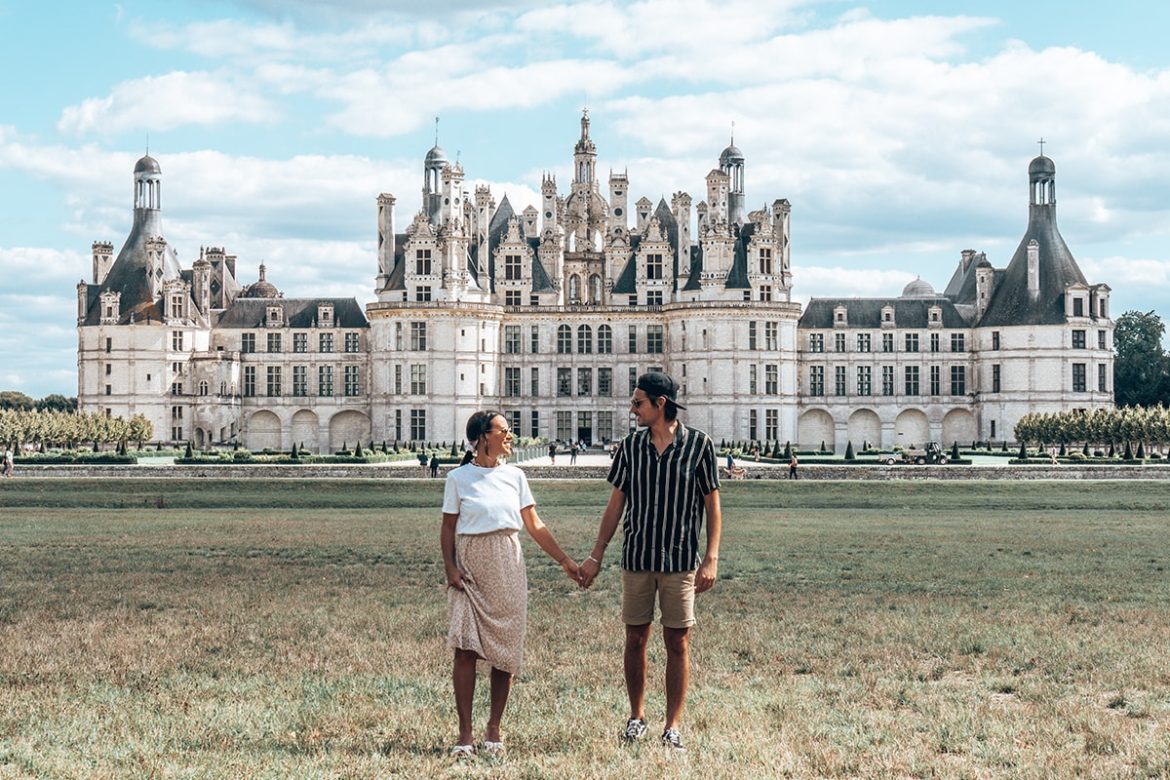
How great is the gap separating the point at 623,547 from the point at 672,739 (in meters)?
1.27

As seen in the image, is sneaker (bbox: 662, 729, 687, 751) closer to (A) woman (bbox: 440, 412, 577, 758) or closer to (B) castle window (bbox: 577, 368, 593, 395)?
(A) woman (bbox: 440, 412, 577, 758)

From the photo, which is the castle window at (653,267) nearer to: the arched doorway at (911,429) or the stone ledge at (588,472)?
the arched doorway at (911,429)

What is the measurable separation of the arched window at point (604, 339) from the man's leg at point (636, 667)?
72.9 m

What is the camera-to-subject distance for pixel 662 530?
895 centimetres

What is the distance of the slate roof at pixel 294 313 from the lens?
83812 mm

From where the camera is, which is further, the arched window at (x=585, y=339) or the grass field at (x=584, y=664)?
the arched window at (x=585, y=339)

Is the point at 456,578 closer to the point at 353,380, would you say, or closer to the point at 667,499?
the point at 667,499

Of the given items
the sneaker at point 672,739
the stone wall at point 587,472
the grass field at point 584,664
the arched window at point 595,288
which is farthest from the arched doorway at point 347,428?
the sneaker at point 672,739

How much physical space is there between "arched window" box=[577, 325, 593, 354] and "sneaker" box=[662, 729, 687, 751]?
241 feet

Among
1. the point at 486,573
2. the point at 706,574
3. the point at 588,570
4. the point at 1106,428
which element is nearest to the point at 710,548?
the point at 706,574

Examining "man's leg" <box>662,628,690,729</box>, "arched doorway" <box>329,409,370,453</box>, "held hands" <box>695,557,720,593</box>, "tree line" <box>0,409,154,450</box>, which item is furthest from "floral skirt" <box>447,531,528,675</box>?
"arched doorway" <box>329,409,370,453</box>

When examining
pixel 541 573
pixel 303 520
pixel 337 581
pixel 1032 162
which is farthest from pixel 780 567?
pixel 1032 162

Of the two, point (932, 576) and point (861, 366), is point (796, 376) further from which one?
point (932, 576)

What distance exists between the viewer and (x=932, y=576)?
17375mm
